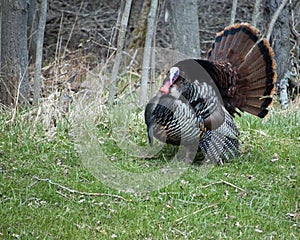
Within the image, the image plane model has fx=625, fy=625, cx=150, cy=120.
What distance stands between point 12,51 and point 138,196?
117 inches

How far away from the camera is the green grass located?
488 cm

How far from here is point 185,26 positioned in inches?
339

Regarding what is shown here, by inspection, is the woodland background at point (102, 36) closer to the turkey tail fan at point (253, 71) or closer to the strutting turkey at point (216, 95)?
the strutting turkey at point (216, 95)

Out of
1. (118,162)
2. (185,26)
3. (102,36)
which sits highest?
(185,26)

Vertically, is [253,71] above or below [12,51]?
above

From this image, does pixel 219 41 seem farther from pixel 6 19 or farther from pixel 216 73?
pixel 6 19

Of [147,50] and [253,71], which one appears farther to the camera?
[147,50]

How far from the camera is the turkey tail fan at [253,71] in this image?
22.3 feet

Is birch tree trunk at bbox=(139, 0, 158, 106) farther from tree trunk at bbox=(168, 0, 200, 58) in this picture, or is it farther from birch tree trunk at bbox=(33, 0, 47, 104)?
birch tree trunk at bbox=(33, 0, 47, 104)

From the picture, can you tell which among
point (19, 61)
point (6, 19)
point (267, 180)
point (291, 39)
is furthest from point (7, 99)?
point (291, 39)

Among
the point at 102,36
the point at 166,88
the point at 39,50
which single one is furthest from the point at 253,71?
the point at 102,36

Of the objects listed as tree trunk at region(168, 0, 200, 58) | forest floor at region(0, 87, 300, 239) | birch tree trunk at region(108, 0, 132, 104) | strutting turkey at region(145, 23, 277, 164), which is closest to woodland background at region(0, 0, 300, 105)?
tree trunk at region(168, 0, 200, 58)

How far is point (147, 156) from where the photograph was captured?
6.64 meters

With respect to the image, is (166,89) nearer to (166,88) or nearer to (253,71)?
(166,88)
